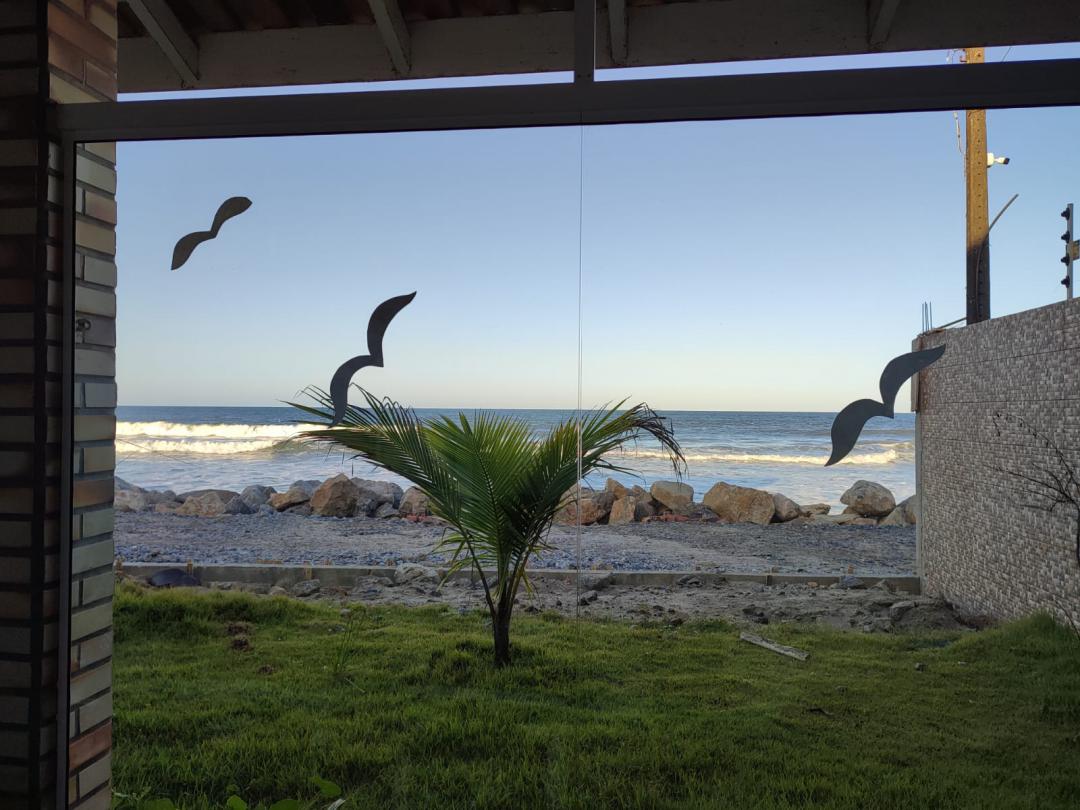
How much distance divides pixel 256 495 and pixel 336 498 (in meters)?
0.26

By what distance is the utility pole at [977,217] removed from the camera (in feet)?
6.06

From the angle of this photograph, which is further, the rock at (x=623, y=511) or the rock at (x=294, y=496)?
the rock at (x=294, y=496)

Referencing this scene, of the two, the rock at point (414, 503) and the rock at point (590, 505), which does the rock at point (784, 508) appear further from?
the rock at point (414, 503)

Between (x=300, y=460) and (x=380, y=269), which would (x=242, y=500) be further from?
(x=380, y=269)

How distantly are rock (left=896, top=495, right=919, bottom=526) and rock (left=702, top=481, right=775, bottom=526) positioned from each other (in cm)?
35

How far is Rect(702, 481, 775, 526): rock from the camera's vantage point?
1.94 metres

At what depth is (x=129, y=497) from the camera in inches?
85.1

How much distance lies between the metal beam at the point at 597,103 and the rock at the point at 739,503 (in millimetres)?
973

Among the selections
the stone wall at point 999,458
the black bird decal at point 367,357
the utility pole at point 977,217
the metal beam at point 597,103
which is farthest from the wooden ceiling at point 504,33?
the stone wall at point 999,458

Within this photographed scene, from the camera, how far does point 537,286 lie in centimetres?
210

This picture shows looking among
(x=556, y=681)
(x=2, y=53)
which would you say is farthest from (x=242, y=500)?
(x=2, y=53)

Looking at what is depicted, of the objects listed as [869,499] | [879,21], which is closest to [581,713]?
[869,499]

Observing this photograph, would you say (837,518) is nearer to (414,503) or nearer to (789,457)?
(789,457)

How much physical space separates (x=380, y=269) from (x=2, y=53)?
0.97 m
